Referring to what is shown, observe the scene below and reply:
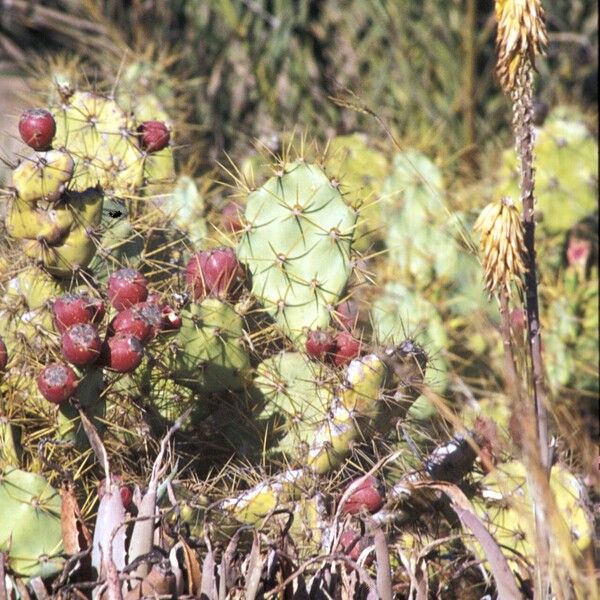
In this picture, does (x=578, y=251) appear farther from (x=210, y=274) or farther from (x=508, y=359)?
(x=508, y=359)

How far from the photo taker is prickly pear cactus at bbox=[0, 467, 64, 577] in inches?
71.7

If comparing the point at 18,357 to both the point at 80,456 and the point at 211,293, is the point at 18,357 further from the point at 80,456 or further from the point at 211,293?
the point at 211,293

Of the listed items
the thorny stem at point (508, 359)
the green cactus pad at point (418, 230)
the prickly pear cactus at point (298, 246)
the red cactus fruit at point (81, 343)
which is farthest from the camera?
the green cactus pad at point (418, 230)

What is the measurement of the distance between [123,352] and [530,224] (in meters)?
0.67

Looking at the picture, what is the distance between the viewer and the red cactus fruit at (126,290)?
6.35 ft

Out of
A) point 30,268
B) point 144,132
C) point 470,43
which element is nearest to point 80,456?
point 30,268

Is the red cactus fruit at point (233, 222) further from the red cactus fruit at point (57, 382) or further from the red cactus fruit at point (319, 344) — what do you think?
the red cactus fruit at point (57, 382)

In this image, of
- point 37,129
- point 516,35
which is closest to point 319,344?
point 37,129

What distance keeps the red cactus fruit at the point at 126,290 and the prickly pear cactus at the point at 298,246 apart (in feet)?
1.17

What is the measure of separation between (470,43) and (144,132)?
2.44 m

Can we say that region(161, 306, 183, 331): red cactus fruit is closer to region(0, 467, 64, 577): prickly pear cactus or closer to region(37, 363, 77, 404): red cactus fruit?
region(37, 363, 77, 404): red cactus fruit

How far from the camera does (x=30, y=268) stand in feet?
6.90

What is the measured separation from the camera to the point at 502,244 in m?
1.52

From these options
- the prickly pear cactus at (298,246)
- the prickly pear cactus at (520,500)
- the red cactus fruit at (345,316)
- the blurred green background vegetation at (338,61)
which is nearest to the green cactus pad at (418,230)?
the blurred green background vegetation at (338,61)
